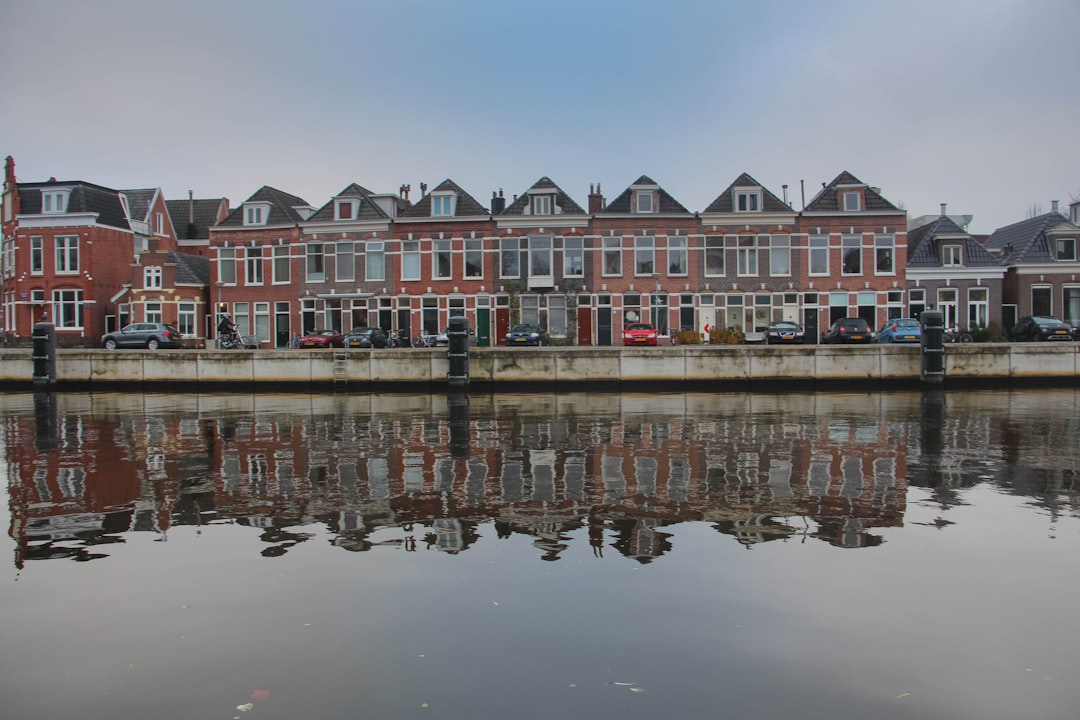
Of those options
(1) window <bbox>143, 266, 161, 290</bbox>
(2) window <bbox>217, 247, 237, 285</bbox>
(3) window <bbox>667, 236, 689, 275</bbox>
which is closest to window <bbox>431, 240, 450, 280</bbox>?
(2) window <bbox>217, 247, 237, 285</bbox>

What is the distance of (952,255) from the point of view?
48.8 m

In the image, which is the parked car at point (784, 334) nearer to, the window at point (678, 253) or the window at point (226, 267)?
the window at point (678, 253)

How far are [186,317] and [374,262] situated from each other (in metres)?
12.1

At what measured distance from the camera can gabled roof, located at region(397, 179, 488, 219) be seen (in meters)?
48.9

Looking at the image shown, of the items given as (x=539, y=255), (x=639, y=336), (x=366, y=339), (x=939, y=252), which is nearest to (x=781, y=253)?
(x=939, y=252)

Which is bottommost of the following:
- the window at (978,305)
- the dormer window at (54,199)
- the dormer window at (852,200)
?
the window at (978,305)

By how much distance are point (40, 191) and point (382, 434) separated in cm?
4572

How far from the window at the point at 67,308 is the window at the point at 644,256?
33257 millimetres

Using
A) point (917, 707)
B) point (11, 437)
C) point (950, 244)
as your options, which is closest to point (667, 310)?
point (950, 244)

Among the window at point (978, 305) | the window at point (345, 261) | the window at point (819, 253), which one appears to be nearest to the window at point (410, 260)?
the window at point (345, 261)

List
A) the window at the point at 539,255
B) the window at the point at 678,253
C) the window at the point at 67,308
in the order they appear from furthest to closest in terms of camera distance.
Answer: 1. the window at the point at 67,308
2. the window at the point at 539,255
3. the window at the point at 678,253

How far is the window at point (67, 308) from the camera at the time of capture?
5131 centimetres

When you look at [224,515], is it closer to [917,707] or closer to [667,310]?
[917,707]

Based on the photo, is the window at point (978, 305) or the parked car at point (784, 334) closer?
the parked car at point (784, 334)
